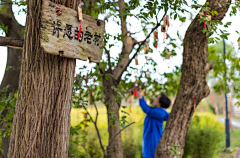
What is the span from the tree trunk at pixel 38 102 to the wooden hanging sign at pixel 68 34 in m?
0.14

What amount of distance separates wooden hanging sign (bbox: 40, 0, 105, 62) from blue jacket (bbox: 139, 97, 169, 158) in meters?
1.84

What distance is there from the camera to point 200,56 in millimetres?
3311

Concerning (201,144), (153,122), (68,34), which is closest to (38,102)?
(68,34)

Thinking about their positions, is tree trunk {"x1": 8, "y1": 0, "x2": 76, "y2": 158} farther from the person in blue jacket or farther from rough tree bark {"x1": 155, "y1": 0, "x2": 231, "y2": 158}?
the person in blue jacket

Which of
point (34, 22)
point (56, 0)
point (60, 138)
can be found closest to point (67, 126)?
point (60, 138)

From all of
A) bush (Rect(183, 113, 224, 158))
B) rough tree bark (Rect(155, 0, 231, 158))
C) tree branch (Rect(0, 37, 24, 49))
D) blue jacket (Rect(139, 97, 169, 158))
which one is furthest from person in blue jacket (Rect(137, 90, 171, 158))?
tree branch (Rect(0, 37, 24, 49))

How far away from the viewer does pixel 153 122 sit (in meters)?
3.88

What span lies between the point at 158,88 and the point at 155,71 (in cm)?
46

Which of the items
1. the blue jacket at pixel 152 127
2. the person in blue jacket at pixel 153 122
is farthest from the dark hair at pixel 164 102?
the blue jacket at pixel 152 127

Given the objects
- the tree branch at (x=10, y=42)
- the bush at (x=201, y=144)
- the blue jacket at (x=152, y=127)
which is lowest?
the bush at (x=201, y=144)

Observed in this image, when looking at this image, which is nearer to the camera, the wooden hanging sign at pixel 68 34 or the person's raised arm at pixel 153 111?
the wooden hanging sign at pixel 68 34

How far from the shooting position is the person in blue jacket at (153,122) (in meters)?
3.74

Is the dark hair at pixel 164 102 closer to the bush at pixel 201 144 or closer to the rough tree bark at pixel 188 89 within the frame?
the rough tree bark at pixel 188 89

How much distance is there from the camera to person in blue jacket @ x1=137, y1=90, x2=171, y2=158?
3744 millimetres
